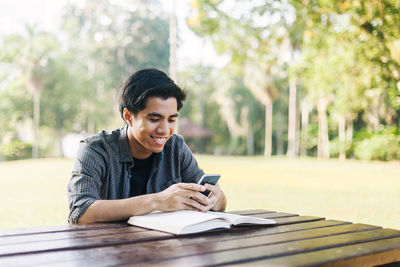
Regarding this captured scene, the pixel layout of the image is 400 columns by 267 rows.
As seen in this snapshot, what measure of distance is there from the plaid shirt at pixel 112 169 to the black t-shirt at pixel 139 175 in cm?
6

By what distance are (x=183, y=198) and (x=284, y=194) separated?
7.04 meters

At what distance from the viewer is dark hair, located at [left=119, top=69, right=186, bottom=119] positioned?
2.42m

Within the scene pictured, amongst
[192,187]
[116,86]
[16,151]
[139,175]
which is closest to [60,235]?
[192,187]

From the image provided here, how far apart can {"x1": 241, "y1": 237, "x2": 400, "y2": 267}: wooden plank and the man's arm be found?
2.47 feet

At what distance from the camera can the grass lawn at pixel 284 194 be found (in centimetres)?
649

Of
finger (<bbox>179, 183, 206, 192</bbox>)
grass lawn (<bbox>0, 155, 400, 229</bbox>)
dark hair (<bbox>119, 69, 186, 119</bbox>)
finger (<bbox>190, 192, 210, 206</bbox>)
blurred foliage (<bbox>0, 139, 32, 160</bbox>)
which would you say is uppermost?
dark hair (<bbox>119, 69, 186, 119</bbox>)

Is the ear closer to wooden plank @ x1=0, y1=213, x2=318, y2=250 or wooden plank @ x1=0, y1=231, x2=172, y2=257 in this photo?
wooden plank @ x1=0, y1=213, x2=318, y2=250

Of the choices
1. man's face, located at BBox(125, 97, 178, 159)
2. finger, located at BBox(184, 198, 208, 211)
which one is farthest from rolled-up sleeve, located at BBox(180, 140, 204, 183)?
finger, located at BBox(184, 198, 208, 211)

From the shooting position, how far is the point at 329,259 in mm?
1376

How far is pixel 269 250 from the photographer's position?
1481 millimetres

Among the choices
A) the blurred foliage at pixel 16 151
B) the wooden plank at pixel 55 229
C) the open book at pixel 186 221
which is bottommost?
the blurred foliage at pixel 16 151

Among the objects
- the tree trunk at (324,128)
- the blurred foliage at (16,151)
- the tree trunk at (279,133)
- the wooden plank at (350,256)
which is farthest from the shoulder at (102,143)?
the tree trunk at (279,133)

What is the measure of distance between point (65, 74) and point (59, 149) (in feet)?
17.4

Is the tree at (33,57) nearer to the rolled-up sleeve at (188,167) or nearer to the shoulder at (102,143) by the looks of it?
the rolled-up sleeve at (188,167)
